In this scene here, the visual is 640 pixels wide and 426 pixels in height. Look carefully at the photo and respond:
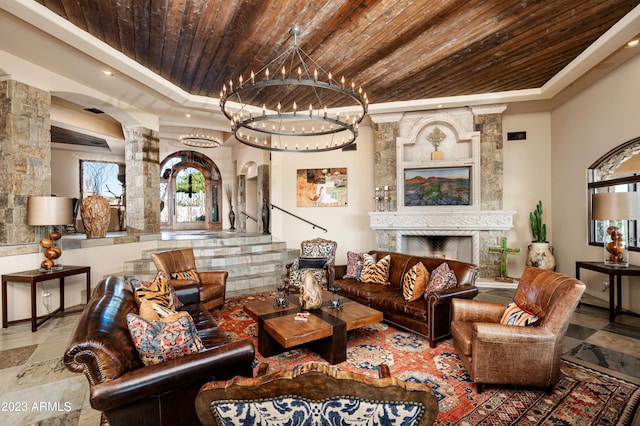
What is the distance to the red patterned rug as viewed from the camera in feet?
6.86

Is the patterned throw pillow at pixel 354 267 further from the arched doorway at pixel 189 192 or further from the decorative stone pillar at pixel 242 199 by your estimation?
the arched doorway at pixel 189 192

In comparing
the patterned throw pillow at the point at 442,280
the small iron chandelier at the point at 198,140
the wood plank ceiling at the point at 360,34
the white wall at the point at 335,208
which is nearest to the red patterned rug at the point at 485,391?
the patterned throw pillow at the point at 442,280

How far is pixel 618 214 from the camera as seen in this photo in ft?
12.4

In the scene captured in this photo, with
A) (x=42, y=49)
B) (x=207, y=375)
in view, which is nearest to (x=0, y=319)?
(x=42, y=49)

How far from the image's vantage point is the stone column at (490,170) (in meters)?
5.92

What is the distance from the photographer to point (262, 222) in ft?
26.5

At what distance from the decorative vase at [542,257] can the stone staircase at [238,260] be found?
15.9 feet

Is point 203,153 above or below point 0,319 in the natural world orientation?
above

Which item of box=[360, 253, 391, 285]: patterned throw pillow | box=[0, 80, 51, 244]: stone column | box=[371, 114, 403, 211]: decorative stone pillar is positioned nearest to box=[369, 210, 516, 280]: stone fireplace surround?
box=[371, 114, 403, 211]: decorative stone pillar

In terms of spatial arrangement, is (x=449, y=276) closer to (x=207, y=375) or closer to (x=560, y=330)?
(x=560, y=330)

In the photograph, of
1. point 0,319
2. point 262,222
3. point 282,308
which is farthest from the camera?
point 262,222

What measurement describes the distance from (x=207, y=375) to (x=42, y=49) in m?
4.61

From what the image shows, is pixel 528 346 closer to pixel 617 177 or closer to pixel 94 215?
pixel 617 177

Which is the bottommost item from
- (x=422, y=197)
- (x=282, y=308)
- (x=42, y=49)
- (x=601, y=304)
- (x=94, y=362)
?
(x=601, y=304)
